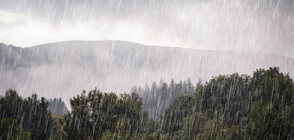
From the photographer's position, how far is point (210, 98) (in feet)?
119

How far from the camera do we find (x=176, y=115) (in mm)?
34031

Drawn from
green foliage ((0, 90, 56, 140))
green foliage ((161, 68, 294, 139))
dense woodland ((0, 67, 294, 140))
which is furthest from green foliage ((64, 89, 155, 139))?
green foliage ((0, 90, 56, 140))

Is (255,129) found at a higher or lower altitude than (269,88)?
lower

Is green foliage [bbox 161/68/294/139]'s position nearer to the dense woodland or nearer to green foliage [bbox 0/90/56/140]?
the dense woodland

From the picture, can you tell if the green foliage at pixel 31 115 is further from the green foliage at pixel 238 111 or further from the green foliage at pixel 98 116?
the green foliage at pixel 238 111

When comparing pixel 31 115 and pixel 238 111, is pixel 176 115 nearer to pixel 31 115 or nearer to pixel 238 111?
pixel 238 111

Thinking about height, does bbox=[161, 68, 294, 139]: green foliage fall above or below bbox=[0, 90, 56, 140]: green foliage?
above

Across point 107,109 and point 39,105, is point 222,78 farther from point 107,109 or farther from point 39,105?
point 39,105

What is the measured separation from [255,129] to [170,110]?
1695 centimetres

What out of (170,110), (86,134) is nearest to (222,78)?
(170,110)

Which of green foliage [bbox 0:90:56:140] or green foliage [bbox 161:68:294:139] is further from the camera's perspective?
green foliage [bbox 0:90:56:140]

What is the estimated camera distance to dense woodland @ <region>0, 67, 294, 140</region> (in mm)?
20328

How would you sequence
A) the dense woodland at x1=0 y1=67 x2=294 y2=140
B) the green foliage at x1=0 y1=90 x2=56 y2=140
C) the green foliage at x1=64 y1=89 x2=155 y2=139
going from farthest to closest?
the green foliage at x1=0 y1=90 x2=56 y2=140 < the green foliage at x1=64 y1=89 x2=155 y2=139 < the dense woodland at x1=0 y1=67 x2=294 y2=140

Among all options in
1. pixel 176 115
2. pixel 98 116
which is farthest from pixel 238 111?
pixel 98 116
